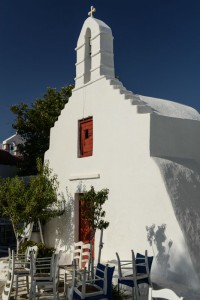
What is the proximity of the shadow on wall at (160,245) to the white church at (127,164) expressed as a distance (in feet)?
0.07

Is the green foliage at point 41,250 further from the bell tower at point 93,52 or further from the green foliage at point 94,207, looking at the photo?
the bell tower at point 93,52

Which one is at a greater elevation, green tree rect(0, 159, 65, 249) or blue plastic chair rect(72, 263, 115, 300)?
green tree rect(0, 159, 65, 249)

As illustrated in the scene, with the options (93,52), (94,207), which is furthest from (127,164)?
(93,52)

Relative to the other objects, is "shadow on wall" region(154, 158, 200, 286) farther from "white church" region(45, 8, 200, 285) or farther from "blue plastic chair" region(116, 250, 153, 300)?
"blue plastic chair" region(116, 250, 153, 300)

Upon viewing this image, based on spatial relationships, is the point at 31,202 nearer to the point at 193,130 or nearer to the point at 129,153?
the point at 129,153

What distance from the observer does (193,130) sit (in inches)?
376

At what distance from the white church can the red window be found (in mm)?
33

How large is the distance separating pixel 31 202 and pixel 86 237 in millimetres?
2060

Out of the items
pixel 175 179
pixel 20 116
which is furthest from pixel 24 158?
pixel 175 179

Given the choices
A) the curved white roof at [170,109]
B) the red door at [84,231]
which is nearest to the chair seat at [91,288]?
the red door at [84,231]

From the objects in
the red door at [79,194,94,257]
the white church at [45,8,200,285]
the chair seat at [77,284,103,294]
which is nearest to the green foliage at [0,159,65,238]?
the white church at [45,8,200,285]

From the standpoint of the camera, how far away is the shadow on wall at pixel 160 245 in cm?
815

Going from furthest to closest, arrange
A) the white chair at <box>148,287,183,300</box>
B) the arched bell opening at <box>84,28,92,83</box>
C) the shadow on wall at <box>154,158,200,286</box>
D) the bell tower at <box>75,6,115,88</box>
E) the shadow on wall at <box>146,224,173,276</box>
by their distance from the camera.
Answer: the arched bell opening at <box>84,28,92,83</box> → the bell tower at <box>75,6,115,88</box> → the shadow on wall at <box>146,224,173,276</box> → the shadow on wall at <box>154,158,200,286</box> → the white chair at <box>148,287,183,300</box>

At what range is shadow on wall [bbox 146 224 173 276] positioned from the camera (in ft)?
26.7
